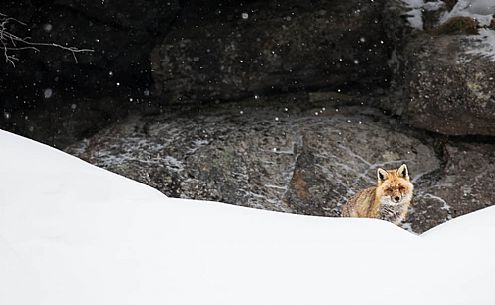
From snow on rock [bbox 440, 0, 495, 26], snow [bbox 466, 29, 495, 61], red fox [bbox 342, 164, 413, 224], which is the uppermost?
snow on rock [bbox 440, 0, 495, 26]

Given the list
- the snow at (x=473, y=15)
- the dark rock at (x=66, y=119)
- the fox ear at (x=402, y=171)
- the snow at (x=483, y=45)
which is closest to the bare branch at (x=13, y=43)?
the dark rock at (x=66, y=119)

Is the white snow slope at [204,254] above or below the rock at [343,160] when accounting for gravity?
above

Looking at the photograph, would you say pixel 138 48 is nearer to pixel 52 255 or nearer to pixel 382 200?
pixel 382 200

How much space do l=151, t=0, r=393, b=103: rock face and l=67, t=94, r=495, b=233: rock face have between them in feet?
3.04

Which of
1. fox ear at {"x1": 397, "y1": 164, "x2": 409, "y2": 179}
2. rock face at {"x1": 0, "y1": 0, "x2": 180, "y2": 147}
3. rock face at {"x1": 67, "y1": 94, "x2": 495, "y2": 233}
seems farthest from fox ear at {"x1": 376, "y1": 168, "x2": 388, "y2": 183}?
rock face at {"x1": 0, "y1": 0, "x2": 180, "y2": 147}

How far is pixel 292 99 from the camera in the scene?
46.1 feet

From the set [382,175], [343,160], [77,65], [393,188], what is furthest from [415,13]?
[77,65]

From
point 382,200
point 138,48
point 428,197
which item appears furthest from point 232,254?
point 138,48

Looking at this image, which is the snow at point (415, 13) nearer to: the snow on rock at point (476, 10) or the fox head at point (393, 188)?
the snow on rock at point (476, 10)

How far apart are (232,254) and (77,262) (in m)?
0.95

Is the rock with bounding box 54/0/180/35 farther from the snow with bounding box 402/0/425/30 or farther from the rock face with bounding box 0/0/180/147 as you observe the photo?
the snow with bounding box 402/0/425/30

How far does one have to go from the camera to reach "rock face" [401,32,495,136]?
1156cm

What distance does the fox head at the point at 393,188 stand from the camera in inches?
336

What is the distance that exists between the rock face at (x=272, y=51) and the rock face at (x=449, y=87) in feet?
4.97
